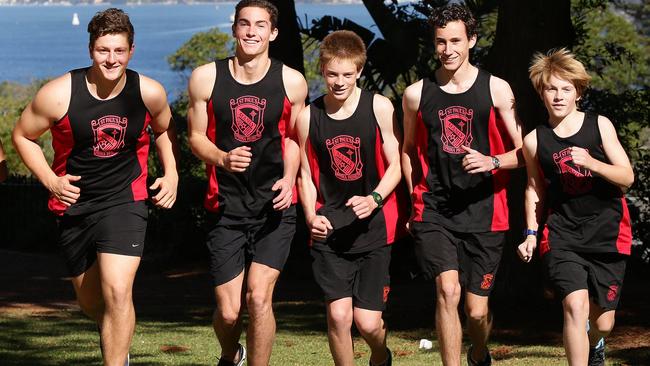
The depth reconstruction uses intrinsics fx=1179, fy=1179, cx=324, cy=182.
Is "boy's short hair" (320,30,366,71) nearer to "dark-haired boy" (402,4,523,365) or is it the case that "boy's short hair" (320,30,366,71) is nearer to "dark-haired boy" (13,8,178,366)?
"dark-haired boy" (402,4,523,365)

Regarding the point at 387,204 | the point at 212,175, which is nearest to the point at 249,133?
the point at 212,175

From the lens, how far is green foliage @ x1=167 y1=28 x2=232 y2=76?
56.1 meters

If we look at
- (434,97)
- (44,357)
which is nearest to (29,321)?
(44,357)

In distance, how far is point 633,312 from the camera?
1339 cm

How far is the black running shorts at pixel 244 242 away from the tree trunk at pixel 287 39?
861 cm

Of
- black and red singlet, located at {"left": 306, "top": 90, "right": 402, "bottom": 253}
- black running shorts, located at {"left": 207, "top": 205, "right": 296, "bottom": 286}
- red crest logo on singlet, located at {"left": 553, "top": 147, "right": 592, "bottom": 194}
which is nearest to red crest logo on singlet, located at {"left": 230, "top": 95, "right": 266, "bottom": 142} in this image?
black and red singlet, located at {"left": 306, "top": 90, "right": 402, "bottom": 253}

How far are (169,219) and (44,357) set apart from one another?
403 inches

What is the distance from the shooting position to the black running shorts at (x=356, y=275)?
7.57 meters

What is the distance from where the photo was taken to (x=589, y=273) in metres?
7.53

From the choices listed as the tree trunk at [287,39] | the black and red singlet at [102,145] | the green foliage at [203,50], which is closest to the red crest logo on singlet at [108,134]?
the black and red singlet at [102,145]

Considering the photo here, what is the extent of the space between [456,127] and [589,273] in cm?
127

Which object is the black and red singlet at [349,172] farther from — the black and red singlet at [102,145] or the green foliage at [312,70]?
the green foliage at [312,70]

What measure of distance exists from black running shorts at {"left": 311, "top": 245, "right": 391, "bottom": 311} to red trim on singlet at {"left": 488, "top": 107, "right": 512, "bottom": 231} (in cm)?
74

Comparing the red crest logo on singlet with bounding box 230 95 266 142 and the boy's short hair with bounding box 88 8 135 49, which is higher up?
the boy's short hair with bounding box 88 8 135 49
